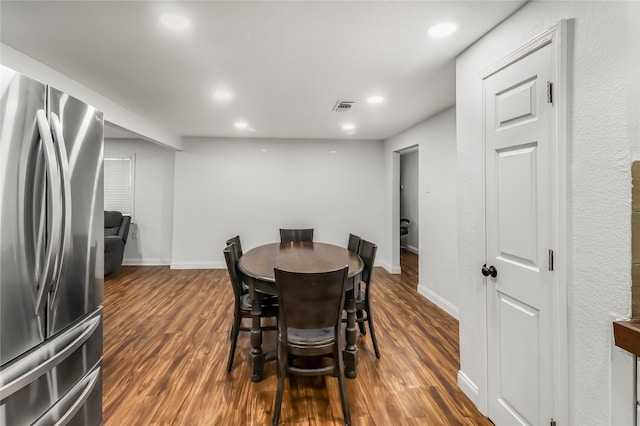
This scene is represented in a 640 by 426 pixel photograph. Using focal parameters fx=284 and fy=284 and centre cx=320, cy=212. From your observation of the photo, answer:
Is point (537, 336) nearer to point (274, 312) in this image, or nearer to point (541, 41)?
point (541, 41)

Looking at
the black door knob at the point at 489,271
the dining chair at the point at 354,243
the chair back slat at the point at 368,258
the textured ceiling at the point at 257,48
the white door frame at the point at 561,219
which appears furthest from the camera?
the dining chair at the point at 354,243

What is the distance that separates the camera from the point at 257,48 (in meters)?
2.05

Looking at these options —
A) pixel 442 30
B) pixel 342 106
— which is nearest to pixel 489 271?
pixel 442 30

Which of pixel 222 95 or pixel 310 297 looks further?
pixel 222 95

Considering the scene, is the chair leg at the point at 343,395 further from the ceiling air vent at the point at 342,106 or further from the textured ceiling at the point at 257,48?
the ceiling air vent at the point at 342,106

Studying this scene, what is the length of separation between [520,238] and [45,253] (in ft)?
7.31

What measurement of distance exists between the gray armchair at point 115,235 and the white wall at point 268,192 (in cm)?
87

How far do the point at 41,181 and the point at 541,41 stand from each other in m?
2.33

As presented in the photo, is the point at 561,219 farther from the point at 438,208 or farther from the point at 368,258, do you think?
the point at 438,208

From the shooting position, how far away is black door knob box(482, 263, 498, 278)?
5.69 ft

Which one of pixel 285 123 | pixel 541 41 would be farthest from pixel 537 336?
pixel 285 123

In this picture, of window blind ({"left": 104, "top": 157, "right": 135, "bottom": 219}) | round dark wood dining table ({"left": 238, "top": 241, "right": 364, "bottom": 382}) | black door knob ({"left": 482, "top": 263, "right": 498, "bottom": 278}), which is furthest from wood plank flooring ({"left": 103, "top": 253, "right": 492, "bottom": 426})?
window blind ({"left": 104, "top": 157, "right": 135, "bottom": 219})

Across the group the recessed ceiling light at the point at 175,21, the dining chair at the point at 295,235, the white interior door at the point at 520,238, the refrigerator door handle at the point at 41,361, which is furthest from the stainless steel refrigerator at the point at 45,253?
the dining chair at the point at 295,235

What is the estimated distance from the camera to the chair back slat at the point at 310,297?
169cm
